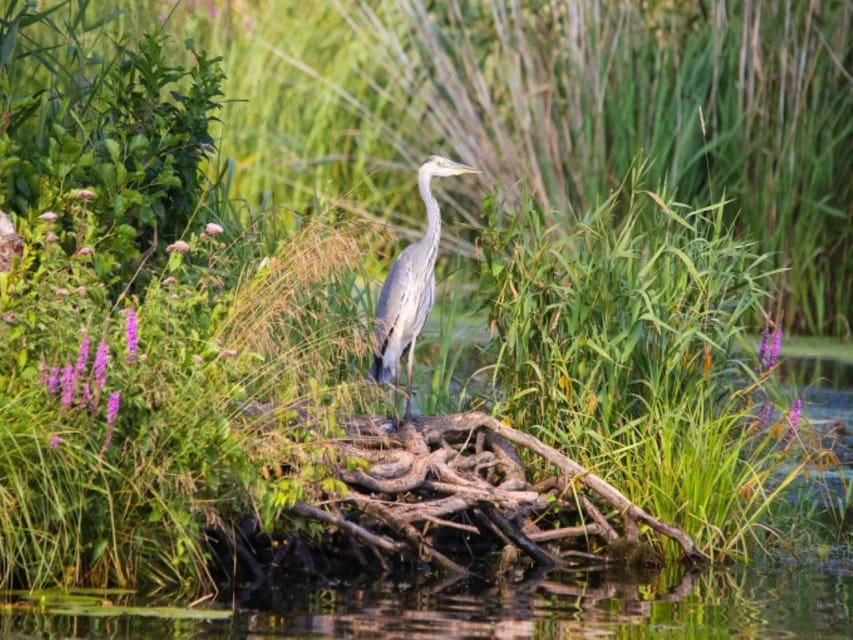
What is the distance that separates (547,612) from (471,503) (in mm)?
639

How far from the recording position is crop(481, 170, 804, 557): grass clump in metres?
6.02

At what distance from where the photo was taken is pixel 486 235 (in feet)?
21.2

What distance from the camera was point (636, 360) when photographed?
629 cm

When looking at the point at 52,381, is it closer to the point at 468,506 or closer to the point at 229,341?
the point at 229,341

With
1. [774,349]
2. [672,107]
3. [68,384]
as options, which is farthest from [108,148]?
[672,107]

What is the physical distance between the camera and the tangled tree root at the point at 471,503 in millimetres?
5570

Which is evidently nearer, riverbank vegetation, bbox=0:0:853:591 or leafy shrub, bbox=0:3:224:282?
riverbank vegetation, bbox=0:0:853:591

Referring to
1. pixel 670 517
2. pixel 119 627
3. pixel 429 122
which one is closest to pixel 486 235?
pixel 670 517

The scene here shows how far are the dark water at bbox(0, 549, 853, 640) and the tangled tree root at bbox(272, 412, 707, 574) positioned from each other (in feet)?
0.55

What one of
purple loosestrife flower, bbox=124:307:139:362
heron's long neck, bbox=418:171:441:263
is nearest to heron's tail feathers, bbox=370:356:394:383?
Answer: heron's long neck, bbox=418:171:441:263

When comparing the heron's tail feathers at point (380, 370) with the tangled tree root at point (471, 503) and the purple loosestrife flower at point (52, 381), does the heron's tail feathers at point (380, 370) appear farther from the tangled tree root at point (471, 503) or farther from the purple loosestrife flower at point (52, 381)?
the purple loosestrife flower at point (52, 381)

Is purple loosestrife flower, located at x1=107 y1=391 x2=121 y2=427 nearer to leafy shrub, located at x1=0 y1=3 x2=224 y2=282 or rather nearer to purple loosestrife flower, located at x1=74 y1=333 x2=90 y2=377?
purple loosestrife flower, located at x1=74 y1=333 x2=90 y2=377

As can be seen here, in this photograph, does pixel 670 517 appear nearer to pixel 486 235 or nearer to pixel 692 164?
pixel 486 235

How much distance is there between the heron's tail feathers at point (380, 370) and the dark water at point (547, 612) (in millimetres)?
1417
